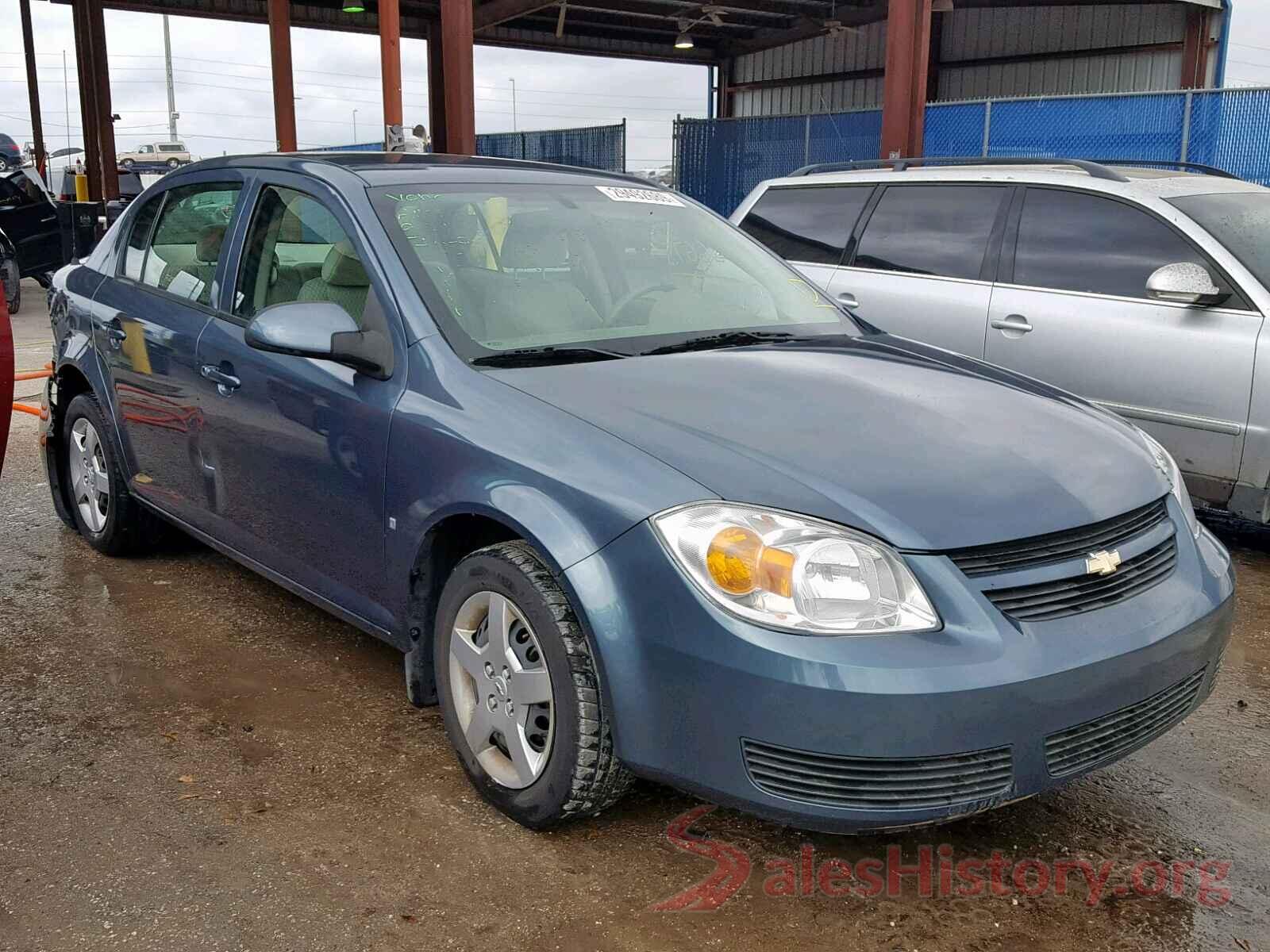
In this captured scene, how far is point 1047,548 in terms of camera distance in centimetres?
246

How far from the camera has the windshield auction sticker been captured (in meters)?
Result: 3.82

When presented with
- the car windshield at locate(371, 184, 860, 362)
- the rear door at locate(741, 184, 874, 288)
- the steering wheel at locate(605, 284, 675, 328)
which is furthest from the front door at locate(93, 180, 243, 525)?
the rear door at locate(741, 184, 874, 288)

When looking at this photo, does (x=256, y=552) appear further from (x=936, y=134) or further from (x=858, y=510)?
(x=936, y=134)

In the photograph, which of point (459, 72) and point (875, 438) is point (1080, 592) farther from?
point (459, 72)

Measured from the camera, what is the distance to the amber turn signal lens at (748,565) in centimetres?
232

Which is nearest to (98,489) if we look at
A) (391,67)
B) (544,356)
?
(544,356)

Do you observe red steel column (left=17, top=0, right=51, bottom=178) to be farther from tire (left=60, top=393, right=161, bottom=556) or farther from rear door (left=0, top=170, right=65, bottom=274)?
tire (left=60, top=393, right=161, bottom=556)

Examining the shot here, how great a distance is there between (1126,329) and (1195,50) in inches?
713

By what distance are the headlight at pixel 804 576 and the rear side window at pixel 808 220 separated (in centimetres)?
435

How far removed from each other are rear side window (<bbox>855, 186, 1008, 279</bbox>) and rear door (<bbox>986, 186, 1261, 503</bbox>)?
0.18 meters

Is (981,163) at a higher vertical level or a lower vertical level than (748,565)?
higher

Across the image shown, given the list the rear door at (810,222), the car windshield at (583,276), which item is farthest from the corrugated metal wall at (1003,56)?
the car windshield at (583,276)

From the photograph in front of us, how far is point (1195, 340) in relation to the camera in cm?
497

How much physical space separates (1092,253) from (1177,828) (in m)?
3.25
